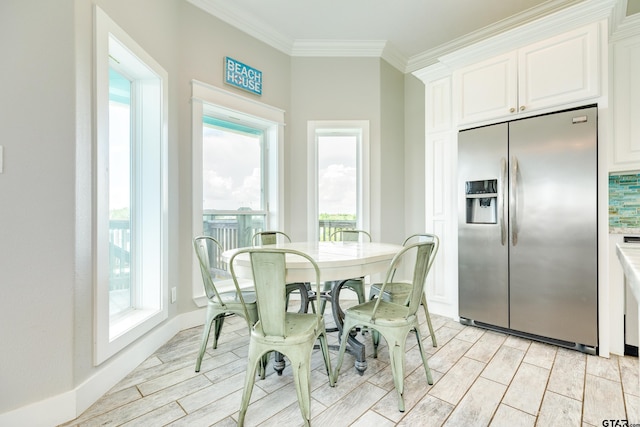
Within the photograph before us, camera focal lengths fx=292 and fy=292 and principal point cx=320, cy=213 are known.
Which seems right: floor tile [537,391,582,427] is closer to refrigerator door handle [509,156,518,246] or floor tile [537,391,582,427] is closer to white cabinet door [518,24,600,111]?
refrigerator door handle [509,156,518,246]

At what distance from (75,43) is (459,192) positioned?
2.90 meters

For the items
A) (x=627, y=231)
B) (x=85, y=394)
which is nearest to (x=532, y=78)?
(x=627, y=231)

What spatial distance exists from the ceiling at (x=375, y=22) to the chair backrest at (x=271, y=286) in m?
2.65

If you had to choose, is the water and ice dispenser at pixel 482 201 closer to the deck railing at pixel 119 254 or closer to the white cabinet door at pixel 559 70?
the white cabinet door at pixel 559 70

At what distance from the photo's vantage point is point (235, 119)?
312 cm

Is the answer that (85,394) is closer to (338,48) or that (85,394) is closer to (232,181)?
(232,181)

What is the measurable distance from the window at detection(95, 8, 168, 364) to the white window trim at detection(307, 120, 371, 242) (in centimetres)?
165

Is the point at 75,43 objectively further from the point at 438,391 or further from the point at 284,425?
the point at 438,391

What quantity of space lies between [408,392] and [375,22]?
3415 millimetres

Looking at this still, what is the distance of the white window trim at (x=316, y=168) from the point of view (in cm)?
353

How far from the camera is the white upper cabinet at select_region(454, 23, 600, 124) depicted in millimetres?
2122

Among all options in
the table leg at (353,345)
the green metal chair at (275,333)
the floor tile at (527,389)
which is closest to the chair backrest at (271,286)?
the green metal chair at (275,333)

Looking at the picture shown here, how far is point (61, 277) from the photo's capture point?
4.78 feet

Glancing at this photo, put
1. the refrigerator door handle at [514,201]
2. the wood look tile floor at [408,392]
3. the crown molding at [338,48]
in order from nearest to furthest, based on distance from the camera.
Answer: the wood look tile floor at [408,392], the refrigerator door handle at [514,201], the crown molding at [338,48]
